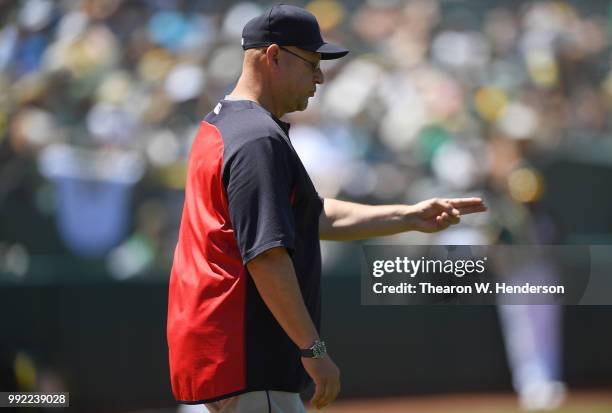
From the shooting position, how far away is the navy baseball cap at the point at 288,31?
2.36 meters

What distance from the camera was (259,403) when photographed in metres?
2.25

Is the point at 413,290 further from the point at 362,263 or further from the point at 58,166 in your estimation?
the point at 58,166

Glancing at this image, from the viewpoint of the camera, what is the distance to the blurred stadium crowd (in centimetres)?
501

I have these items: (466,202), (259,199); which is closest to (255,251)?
(259,199)

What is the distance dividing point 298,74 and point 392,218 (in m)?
0.62

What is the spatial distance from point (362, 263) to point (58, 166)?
1.77m

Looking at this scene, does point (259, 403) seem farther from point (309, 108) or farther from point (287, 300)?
point (309, 108)

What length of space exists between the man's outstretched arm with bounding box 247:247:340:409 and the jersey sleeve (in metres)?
0.03

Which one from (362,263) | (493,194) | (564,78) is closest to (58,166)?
(362,263)

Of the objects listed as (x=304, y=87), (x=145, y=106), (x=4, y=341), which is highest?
(x=304, y=87)

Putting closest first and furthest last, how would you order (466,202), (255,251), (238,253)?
(255,251)
(238,253)
(466,202)

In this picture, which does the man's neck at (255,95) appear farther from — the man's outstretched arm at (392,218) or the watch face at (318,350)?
the watch face at (318,350)

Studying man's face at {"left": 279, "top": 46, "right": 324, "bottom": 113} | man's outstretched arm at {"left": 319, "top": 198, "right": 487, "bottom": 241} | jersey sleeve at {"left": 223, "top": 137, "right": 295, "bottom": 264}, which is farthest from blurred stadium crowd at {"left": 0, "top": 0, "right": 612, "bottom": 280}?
jersey sleeve at {"left": 223, "top": 137, "right": 295, "bottom": 264}

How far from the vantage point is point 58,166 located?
507cm
